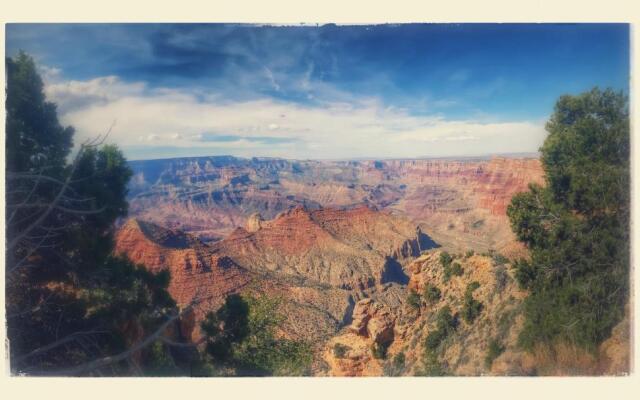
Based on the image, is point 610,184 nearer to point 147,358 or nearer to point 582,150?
point 582,150

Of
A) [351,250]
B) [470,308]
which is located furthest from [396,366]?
[351,250]

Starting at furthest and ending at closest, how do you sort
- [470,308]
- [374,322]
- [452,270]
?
[452,270] → [374,322] → [470,308]

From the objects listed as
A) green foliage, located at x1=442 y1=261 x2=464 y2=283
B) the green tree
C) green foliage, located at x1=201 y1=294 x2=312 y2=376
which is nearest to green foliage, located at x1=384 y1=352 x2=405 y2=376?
green foliage, located at x1=201 y1=294 x2=312 y2=376

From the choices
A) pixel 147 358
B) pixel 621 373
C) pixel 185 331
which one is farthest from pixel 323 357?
pixel 621 373

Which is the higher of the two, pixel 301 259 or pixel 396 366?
pixel 396 366

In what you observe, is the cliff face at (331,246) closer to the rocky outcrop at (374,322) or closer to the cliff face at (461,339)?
the rocky outcrop at (374,322)

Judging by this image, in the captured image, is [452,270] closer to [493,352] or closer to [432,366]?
[432,366]
